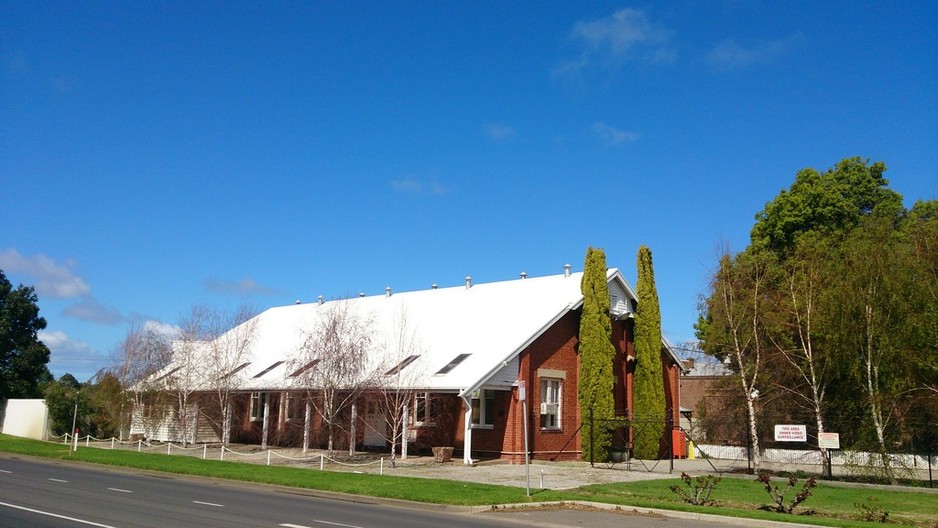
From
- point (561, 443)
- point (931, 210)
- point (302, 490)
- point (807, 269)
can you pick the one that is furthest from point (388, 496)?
point (931, 210)

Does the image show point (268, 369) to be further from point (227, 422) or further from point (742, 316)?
point (742, 316)

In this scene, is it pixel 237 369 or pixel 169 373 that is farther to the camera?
pixel 169 373

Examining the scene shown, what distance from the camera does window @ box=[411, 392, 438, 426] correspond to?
31047mm

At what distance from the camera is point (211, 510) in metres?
15.6

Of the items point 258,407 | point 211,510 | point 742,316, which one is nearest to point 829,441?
point 742,316

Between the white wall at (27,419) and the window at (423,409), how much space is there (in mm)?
25913

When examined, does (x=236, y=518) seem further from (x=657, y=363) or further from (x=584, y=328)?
(x=657, y=363)

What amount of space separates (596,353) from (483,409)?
5205 mm

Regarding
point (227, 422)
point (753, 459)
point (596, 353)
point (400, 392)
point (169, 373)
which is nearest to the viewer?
point (400, 392)

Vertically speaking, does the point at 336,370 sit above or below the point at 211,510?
above

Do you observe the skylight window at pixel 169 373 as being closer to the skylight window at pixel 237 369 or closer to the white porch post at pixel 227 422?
the skylight window at pixel 237 369

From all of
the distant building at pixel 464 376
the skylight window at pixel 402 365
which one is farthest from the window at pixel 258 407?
the skylight window at pixel 402 365

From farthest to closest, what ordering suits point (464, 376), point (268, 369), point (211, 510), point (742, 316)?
point (268, 369), point (742, 316), point (464, 376), point (211, 510)

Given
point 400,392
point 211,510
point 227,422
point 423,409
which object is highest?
point 400,392
